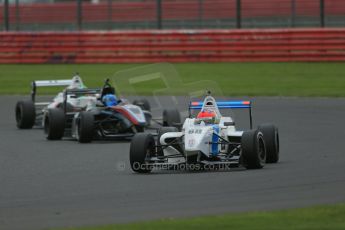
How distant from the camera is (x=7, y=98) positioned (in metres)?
29.2

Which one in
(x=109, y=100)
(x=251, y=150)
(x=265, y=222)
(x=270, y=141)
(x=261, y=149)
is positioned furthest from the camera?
(x=109, y=100)

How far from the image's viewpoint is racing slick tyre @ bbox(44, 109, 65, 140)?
63.9 ft

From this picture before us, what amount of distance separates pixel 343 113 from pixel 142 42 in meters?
12.9

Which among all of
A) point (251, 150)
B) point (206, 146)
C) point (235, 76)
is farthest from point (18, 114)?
point (235, 76)

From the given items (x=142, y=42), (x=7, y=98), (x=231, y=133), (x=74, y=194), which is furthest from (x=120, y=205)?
(x=142, y=42)

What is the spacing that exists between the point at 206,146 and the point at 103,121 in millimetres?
5967

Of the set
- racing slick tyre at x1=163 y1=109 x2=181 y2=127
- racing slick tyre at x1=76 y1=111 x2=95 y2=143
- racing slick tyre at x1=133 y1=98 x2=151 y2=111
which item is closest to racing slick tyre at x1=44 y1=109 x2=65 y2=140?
racing slick tyre at x1=76 y1=111 x2=95 y2=143

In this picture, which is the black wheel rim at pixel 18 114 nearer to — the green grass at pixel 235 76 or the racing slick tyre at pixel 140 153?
the green grass at pixel 235 76

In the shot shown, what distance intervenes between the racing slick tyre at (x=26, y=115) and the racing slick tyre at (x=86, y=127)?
338 cm

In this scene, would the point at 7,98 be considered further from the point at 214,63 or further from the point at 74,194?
the point at 74,194

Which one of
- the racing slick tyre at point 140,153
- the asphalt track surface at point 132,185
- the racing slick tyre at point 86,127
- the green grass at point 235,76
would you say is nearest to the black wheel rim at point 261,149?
the asphalt track surface at point 132,185

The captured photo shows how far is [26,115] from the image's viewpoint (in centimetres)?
2197

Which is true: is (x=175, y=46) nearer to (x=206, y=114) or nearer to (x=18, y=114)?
(x=18, y=114)

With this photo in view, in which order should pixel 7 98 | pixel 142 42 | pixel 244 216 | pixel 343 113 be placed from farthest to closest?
1. pixel 142 42
2. pixel 7 98
3. pixel 343 113
4. pixel 244 216
